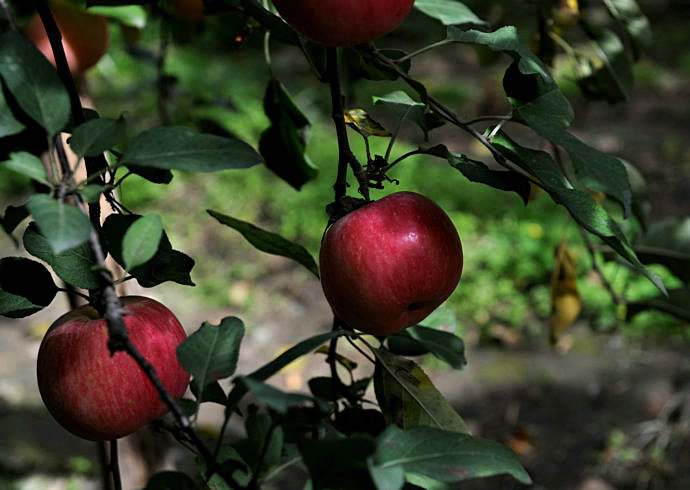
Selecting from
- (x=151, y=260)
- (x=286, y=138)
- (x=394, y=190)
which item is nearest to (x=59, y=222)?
(x=151, y=260)

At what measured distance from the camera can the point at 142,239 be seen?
421mm

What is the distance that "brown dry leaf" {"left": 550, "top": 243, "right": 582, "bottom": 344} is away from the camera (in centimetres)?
112

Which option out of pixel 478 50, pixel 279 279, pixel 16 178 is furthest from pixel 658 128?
pixel 16 178

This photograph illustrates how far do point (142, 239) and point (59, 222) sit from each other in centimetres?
6

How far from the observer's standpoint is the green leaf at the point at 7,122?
0.43m

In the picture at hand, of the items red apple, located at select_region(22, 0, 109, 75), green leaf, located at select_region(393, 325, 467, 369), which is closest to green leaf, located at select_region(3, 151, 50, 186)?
green leaf, located at select_region(393, 325, 467, 369)

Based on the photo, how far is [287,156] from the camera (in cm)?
83

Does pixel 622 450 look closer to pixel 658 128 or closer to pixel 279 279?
pixel 279 279

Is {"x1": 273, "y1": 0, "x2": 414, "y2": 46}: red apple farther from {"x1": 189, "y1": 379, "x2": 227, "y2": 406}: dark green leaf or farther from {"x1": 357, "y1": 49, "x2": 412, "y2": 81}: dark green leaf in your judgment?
{"x1": 189, "y1": 379, "x2": 227, "y2": 406}: dark green leaf

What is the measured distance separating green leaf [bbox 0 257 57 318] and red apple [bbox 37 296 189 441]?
1.0 inches

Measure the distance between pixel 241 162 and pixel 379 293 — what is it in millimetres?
179

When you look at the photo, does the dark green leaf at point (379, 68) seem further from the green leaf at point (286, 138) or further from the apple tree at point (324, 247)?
the green leaf at point (286, 138)

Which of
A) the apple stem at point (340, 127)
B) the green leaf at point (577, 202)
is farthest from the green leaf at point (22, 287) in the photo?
the green leaf at point (577, 202)

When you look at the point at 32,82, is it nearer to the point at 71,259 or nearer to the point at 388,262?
the point at 71,259
